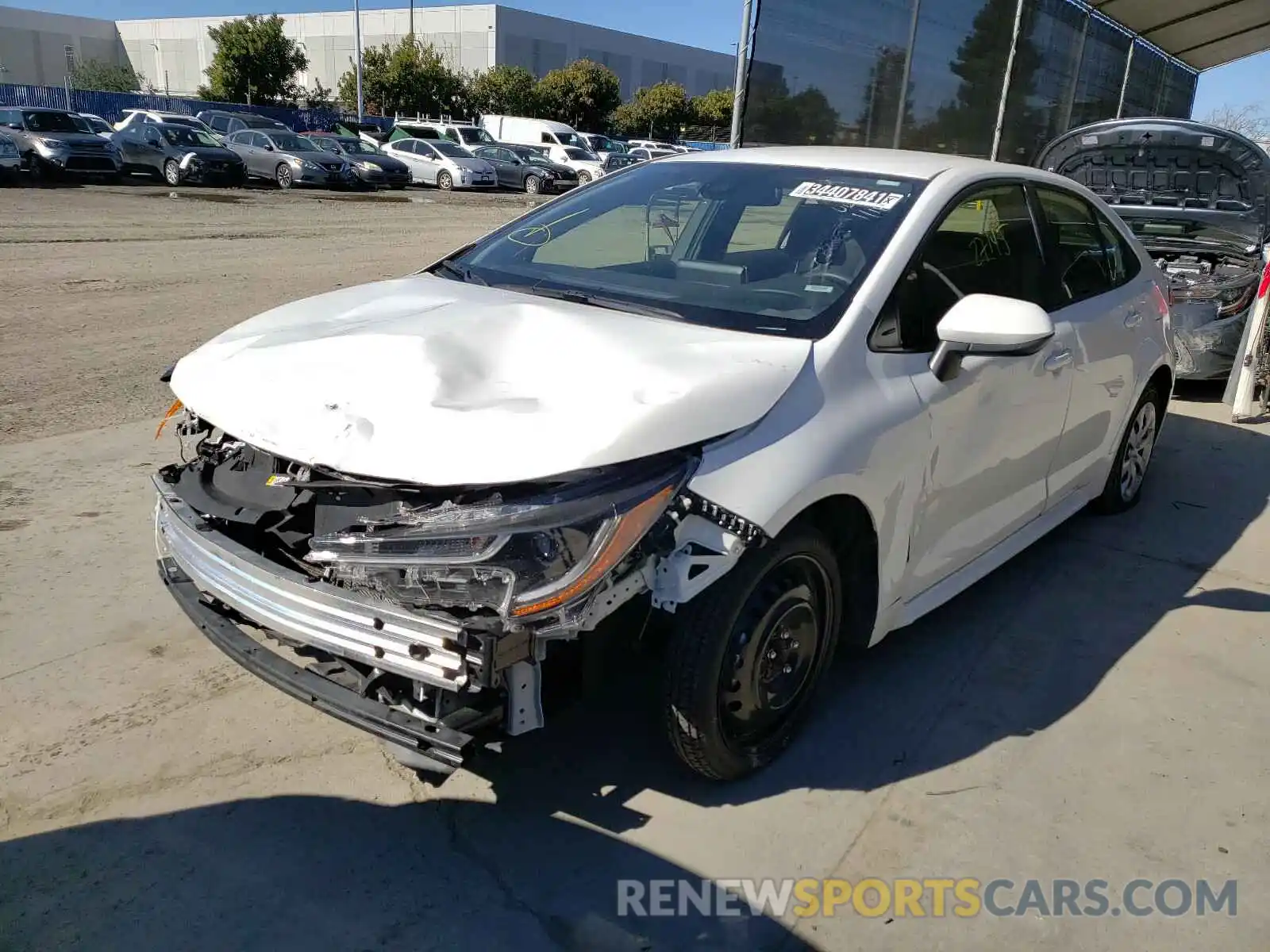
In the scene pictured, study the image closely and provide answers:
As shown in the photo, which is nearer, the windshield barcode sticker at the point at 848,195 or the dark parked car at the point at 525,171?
the windshield barcode sticker at the point at 848,195

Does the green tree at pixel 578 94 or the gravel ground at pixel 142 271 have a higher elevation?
the green tree at pixel 578 94

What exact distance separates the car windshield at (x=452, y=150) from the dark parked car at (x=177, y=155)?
7.47 metres

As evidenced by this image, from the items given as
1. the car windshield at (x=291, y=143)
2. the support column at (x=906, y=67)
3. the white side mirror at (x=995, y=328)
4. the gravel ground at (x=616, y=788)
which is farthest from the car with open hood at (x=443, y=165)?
the white side mirror at (x=995, y=328)

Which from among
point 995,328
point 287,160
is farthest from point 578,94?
point 995,328

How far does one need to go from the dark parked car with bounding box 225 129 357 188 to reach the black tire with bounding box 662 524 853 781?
2577 cm

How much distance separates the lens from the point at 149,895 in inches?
95.2

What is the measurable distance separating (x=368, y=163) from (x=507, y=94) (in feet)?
129

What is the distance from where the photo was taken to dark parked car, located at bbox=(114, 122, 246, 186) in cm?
2366

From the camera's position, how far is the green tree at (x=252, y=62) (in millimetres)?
57875

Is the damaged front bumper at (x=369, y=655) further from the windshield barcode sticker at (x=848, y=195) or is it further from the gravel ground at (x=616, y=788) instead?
the windshield barcode sticker at (x=848, y=195)

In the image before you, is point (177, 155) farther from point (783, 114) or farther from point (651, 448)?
point (651, 448)

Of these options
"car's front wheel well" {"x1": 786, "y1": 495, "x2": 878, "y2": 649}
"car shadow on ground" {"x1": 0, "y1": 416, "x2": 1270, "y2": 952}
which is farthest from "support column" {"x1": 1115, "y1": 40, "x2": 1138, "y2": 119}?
"car's front wheel well" {"x1": 786, "y1": 495, "x2": 878, "y2": 649}

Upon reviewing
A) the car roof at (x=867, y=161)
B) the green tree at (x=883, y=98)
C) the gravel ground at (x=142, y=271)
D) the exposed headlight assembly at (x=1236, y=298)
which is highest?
the green tree at (x=883, y=98)

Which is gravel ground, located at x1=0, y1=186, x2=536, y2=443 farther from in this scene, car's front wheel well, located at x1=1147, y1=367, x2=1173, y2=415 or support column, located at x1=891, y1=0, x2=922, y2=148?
support column, located at x1=891, y1=0, x2=922, y2=148
